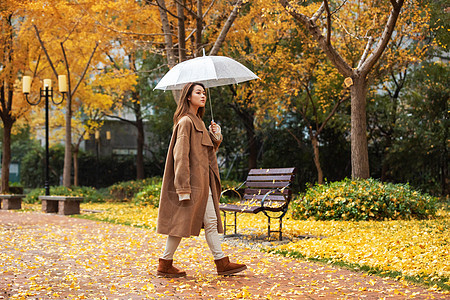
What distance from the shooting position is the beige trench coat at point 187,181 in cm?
509

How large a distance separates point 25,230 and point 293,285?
6591 millimetres

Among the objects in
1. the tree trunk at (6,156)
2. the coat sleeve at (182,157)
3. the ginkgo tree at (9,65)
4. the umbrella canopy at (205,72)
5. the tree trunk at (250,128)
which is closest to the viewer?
the coat sleeve at (182,157)

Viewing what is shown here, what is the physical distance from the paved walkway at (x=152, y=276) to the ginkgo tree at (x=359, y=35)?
493 cm

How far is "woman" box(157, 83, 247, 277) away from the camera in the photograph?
5.12 m

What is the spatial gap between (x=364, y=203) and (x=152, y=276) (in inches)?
220

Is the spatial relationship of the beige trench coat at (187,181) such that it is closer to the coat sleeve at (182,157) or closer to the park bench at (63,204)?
the coat sleeve at (182,157)

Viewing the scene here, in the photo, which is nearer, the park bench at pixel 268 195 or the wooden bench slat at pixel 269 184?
the park bench at pixel 268 195

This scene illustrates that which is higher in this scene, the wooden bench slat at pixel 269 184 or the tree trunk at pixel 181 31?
the tree trunk at pixel 181 31

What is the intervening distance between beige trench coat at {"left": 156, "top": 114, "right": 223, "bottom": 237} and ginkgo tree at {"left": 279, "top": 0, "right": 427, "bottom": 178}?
5.64 m

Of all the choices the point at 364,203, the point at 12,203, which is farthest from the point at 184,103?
the point at 12,203

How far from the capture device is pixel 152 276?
545 centimetres

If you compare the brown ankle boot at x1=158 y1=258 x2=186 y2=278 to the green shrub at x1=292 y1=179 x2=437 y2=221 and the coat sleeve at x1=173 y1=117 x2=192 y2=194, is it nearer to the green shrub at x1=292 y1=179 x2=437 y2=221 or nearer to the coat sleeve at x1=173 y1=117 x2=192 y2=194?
the coat sleeve at x1=173 y1=117 x2=192 y2=194

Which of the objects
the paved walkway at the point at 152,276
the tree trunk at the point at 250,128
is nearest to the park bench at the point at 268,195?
the paved walkway at the point at 152,276

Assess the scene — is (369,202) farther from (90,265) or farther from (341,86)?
(341,86)
